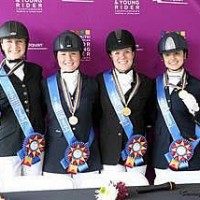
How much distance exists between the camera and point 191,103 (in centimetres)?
216

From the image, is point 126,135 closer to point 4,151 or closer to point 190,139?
point 190,139

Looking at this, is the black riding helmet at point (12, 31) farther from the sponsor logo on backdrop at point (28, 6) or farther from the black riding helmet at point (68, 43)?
the sponsor logo on backdrop at point (28, 6)

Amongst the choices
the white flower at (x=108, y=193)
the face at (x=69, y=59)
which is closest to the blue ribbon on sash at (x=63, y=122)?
the face at (x=69, y=59)

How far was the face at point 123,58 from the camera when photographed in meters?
2.25

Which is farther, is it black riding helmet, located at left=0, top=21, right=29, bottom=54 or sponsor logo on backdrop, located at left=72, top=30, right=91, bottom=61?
sponsor logo on backdrop, located at left=72, top=30, right=91, bottom=61

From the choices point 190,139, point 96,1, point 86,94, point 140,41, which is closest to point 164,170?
point 190,139

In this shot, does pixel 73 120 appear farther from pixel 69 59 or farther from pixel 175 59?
pixel 175 59

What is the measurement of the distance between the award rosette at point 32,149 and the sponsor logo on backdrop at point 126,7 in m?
0.81

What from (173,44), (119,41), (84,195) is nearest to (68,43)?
(119,41)

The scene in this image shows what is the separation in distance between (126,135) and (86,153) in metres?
0.21

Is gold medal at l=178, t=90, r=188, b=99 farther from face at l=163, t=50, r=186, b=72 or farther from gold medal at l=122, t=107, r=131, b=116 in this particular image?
gold medal at l=122, t=107, r=131, b=116

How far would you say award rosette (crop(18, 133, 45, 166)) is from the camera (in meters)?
2.21

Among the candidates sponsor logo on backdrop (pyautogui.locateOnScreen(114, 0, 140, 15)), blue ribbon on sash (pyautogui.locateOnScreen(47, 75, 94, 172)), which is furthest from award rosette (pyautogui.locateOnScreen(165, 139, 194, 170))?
sponsor logo on backdrop (pyautogui.locateOnScreen(114, 0, 140, 15))

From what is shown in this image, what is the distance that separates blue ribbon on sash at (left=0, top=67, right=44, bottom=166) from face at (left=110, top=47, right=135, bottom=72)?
0.50 metres
